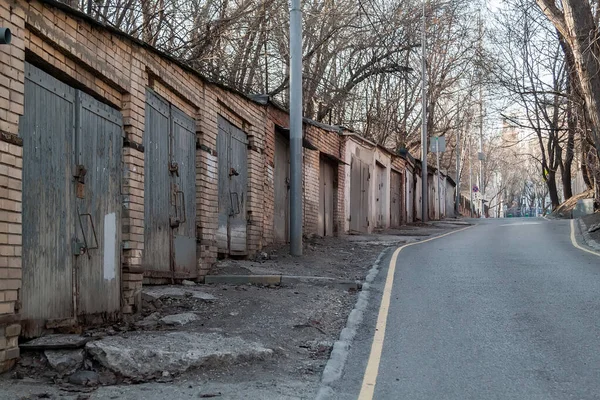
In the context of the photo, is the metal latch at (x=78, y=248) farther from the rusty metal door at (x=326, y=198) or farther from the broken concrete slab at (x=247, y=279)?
the rusty metal door at (x=326, y=198)

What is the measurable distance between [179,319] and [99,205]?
1559 millimetres

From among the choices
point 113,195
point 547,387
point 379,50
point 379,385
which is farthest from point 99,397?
point 379,50

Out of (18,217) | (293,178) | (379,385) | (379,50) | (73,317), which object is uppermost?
(379,50)

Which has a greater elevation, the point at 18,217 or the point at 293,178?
the point at 293,178

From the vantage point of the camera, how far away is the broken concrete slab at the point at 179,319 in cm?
780

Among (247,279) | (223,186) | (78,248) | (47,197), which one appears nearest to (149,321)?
(78,248)

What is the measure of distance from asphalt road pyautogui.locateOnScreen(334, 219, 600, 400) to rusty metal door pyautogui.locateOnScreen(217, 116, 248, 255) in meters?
2.86

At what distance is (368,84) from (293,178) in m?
18.4

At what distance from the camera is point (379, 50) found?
2466cm

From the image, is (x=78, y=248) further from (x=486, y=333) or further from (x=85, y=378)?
(x=486, y=333)

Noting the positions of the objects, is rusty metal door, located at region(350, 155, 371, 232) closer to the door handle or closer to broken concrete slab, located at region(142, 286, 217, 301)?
broken concrete slab, located at region(142, 286, 217, 301)

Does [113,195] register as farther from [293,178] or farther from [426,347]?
[293,178]

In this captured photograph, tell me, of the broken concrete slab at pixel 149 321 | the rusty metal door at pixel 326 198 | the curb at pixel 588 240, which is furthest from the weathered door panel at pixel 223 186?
the curb at pixel 588 240

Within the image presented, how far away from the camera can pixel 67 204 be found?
693cm
